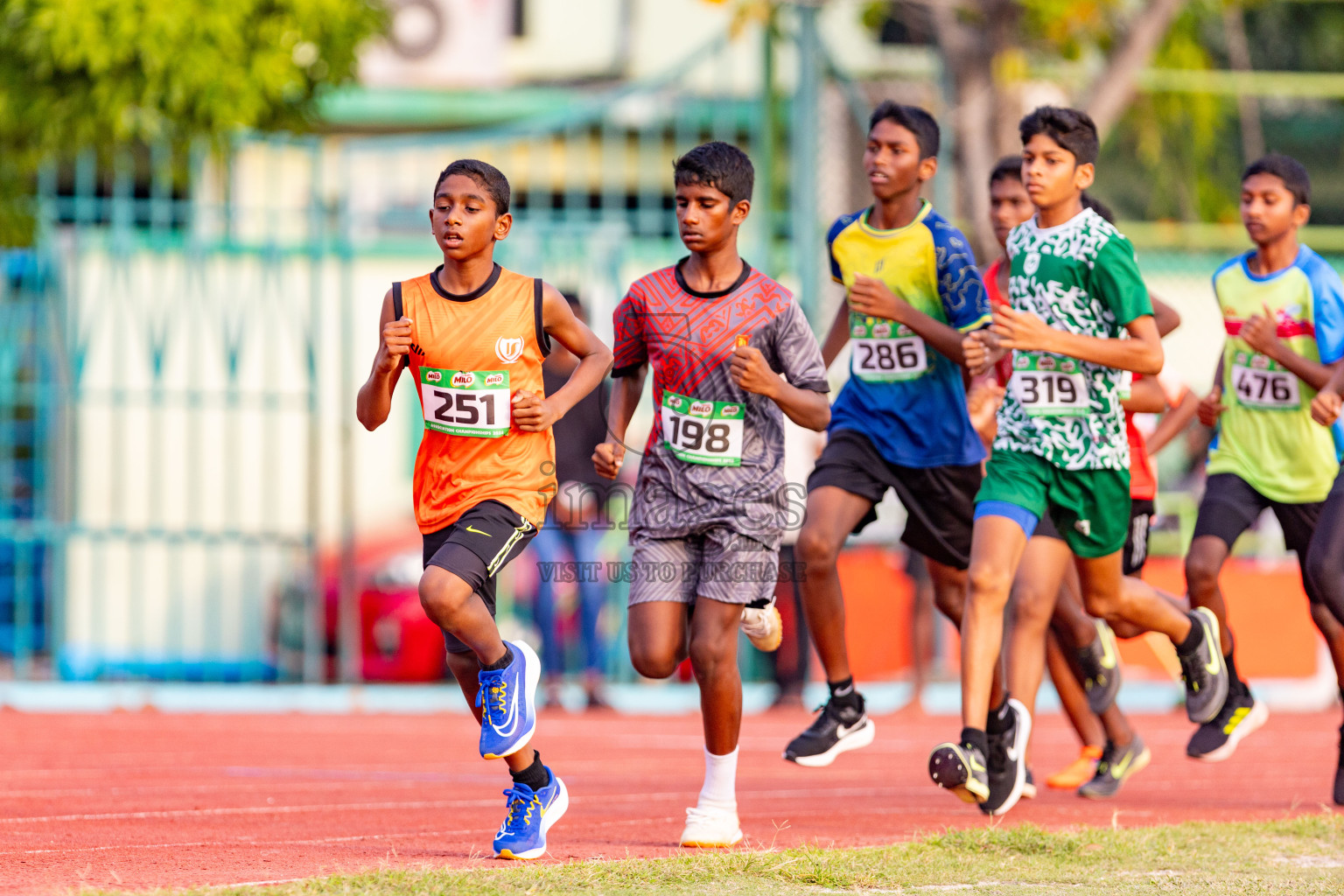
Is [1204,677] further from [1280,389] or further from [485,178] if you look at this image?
[485,178]

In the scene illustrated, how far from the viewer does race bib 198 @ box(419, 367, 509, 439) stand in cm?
556

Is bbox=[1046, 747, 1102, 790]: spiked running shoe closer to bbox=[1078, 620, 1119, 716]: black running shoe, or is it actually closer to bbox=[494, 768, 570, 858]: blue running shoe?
bbox=[1078, 620, 1119, 716]: black running shoe

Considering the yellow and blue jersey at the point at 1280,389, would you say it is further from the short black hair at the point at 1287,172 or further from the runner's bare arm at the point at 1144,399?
the runner's bare arm at the point at 1144,399

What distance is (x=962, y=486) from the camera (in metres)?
6.88

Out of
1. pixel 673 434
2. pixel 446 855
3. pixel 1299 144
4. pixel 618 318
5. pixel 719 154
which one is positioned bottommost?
pixel 446 855

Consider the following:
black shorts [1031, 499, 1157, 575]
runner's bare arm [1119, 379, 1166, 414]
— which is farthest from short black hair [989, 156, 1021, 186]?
black shorts [1031, 499, 1157, 575]

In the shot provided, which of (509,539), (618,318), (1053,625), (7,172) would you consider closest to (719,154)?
(618,318)

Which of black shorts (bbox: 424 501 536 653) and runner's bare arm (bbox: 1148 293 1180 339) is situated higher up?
runner's bare arm (bbox: 1148 293 1180 339)

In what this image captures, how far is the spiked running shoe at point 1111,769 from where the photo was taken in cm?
754

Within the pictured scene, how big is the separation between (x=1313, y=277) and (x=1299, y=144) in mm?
12592

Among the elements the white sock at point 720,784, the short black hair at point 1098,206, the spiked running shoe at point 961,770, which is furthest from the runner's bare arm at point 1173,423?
the white sock at point 720,784

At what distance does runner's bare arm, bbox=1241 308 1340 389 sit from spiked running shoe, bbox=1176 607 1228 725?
1.04 m

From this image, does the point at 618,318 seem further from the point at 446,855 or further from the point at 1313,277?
the point at 1313,277

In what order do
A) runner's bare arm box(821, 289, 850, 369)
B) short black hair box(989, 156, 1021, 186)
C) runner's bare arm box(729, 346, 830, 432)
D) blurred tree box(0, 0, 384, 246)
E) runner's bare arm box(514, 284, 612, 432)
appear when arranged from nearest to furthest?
runner's bare arm box(514, 284, 612, 432)
runner's bare arm box(729, 346, 830, 432)
runner's bare arm box(821, 289, 850, 369)
short black hair box(989, 156, 1021, 186)
blurred tree box(0, 0, 384, 246)
